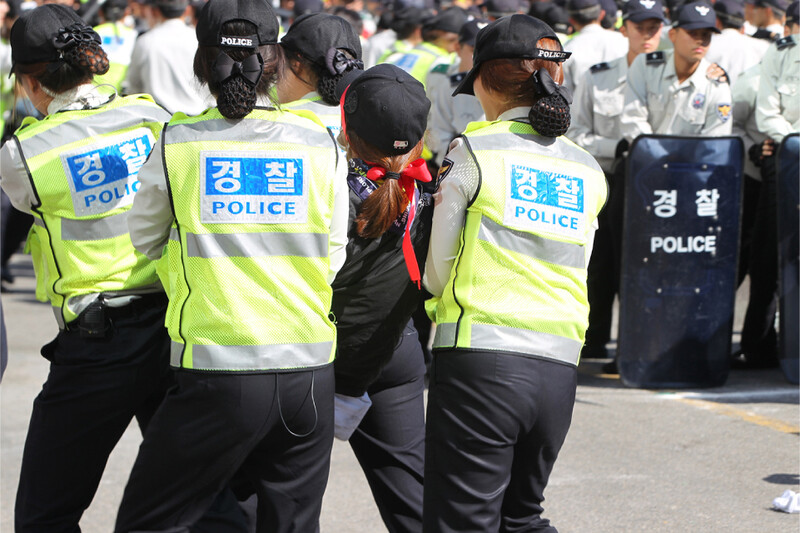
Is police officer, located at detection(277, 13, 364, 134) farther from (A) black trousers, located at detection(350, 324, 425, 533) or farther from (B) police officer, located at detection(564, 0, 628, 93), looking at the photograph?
(B) police officer, located at detection(564, 0, 628, 93)

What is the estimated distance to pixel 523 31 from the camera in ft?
9.57

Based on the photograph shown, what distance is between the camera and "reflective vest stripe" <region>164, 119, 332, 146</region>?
2.71 m

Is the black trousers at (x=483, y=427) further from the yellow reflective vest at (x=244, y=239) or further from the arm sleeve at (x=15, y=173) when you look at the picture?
the arm sleeve at (x=15, y=173)

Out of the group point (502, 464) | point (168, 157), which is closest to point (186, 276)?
point (168, 157)

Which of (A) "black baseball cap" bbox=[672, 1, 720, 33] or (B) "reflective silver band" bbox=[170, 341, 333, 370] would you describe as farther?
(A) "black baseball cap" bbox=[672, 1, 720, 33]

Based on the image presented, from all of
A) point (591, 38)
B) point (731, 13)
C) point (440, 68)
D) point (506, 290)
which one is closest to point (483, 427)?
point (506, 290)

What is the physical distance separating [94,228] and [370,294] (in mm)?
833

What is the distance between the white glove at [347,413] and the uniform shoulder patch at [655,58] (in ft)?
13.0

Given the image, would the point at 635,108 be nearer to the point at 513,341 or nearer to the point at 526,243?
the point at 526,243

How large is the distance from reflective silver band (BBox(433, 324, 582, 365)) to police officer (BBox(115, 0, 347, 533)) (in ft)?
1.04

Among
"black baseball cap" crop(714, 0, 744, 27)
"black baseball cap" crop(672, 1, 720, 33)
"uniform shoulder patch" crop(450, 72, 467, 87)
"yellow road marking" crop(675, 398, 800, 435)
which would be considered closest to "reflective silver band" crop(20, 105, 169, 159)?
"yellow road marking" crop(675, 398, 800, 435)

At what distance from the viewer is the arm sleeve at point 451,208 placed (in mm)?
2848

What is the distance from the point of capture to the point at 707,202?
20.1 ft

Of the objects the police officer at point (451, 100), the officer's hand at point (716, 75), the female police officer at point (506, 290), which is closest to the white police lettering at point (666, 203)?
the officer's hand at point (716, 75)
